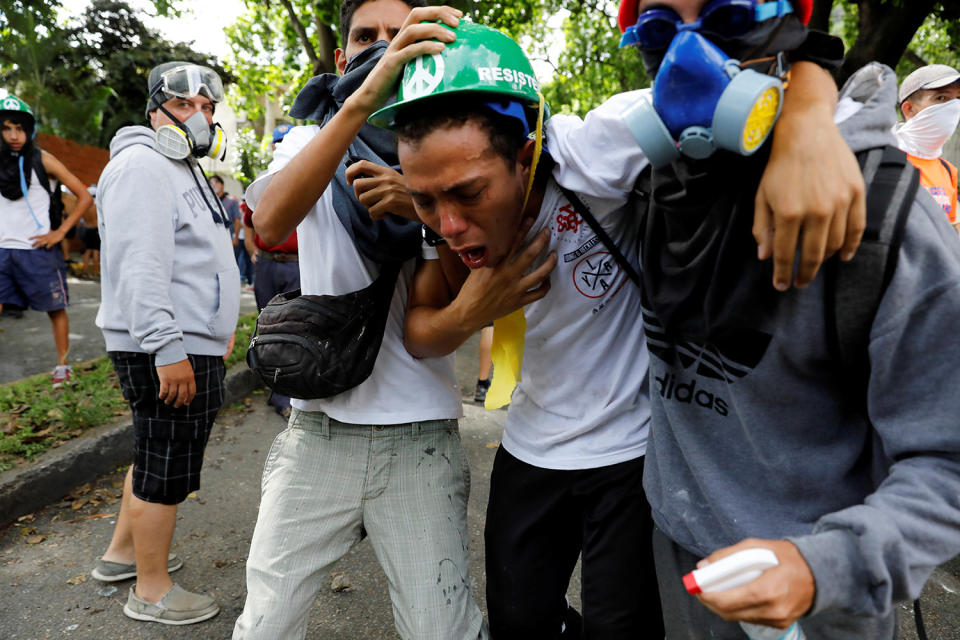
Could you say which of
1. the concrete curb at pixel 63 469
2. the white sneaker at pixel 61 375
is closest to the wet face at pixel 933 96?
the concrete curb at pixel 63 469

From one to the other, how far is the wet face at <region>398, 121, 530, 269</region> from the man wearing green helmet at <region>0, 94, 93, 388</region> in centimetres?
499

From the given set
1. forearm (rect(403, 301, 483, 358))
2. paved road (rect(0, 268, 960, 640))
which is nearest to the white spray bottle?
forearm (rect(403, 301, 483, 358))

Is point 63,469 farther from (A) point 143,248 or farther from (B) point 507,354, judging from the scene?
(B) point 507,354

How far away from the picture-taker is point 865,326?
3.61 feet

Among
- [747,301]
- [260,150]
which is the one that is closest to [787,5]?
[747,301]

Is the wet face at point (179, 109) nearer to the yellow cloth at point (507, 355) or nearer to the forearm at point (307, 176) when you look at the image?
the forearm at point (307, 176)

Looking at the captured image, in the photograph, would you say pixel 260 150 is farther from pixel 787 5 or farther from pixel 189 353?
pixel 787 5

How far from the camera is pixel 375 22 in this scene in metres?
2.10

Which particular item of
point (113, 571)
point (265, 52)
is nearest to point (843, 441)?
point (113, 571)

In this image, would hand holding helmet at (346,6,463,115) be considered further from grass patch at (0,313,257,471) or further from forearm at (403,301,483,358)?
grass patch at (0,313,257,471)

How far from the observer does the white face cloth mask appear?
14.9 feet

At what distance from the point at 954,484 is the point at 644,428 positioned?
98 cm

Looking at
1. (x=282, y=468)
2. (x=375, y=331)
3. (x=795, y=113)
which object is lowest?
(x=282, y=468)

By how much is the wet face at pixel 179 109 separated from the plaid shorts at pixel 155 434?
1074 millimetres
